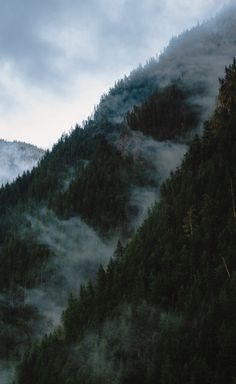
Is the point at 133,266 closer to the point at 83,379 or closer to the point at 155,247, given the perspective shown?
the point at 155,247

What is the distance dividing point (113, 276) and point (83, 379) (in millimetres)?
42866

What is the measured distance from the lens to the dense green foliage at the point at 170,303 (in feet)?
408

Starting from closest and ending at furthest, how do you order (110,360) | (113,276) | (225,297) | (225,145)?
(225,297), (110,360), (113,276), (225,145)

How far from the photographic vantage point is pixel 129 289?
16250 centimetres

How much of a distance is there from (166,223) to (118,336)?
43.4 metres

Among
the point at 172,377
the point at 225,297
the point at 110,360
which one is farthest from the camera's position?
the point at 110,360

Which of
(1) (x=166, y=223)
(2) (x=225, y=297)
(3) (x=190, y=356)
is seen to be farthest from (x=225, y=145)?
(3) (x=190, y=356)

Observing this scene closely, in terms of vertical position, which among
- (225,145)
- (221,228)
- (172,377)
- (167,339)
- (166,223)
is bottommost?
(172,377)

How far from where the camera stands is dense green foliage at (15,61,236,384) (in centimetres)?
12450

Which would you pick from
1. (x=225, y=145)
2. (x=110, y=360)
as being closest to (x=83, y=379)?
(x=110, y=360)

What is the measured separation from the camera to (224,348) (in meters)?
118

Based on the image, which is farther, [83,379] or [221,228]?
[221,228]

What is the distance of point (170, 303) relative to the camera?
148 m

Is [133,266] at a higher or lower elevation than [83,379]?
higher
